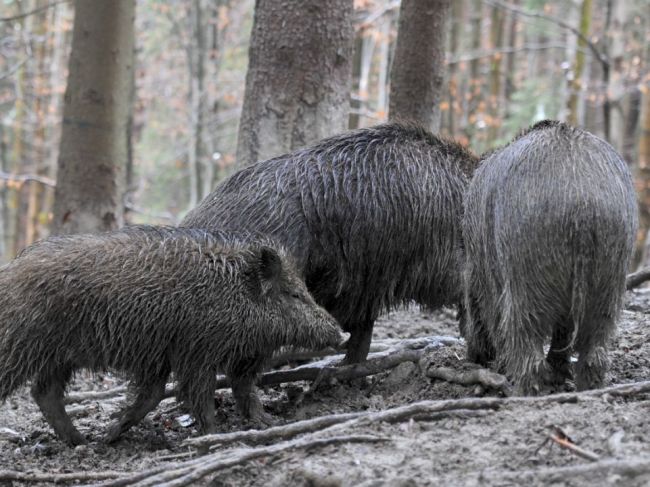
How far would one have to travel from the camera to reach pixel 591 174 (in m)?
4.30

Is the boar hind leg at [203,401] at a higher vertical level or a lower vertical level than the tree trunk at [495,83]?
lower

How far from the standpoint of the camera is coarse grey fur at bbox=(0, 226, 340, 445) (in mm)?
5090

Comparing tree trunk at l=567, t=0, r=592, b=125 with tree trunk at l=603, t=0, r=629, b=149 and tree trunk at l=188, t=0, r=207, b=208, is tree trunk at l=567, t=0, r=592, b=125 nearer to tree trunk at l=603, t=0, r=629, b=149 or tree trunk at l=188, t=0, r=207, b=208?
tree trunk at l=603, t=0, r=629, b=149

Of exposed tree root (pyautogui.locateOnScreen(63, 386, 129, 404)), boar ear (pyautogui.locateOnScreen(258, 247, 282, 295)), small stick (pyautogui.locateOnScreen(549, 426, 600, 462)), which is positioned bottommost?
exposed tree root (pyautogui.locateOnScreen(63, 386, 129, 404))

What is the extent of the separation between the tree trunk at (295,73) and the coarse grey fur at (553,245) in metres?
3.05

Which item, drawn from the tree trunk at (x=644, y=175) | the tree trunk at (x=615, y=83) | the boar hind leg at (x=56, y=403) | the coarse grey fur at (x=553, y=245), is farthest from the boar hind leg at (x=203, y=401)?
the tree trunk at (x=615, y=83)

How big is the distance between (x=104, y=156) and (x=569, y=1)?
18.3 m

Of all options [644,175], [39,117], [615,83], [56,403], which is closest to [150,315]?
[56,403]

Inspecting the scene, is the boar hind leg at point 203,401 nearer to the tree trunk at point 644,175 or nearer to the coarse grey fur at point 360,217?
the coarse grey fur at point 360,217

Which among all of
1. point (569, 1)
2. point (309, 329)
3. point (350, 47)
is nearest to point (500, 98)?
point (569, 1)

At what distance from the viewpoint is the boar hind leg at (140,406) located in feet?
17.9

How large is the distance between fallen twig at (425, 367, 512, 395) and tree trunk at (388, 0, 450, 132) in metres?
3.20

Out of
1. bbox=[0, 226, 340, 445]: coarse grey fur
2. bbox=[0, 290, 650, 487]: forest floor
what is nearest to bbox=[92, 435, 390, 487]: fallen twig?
bbox=[0, 290, 650, 487]: forest floor

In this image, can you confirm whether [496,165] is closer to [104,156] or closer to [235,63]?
[104,156]
